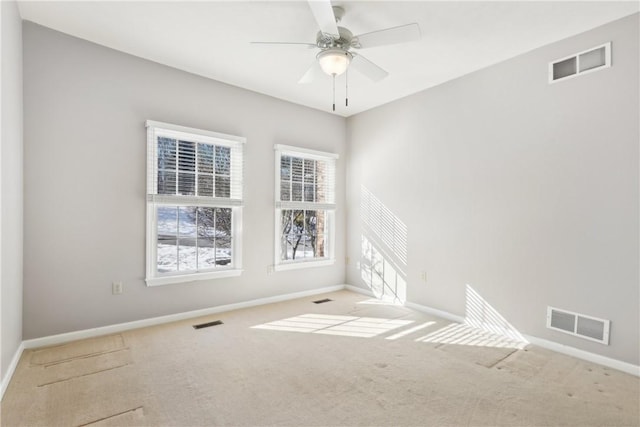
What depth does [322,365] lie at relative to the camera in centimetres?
265

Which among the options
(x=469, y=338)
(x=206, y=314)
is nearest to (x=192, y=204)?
(x=206, y=314)

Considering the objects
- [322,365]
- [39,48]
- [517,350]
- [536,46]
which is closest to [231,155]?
[39,48]

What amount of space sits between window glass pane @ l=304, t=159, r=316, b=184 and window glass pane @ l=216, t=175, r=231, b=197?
51.0 inches

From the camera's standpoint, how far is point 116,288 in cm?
328

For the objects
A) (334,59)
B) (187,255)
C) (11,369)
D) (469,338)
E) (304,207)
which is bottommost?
(469,338)

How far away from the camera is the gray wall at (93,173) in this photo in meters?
2.88

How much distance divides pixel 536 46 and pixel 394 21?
1.49 metres

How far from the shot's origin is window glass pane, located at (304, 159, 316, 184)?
16.3 feet

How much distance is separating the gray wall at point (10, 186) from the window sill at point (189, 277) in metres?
1.08

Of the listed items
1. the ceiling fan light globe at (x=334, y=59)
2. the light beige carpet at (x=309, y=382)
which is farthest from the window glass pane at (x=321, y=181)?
the ceiling fan light globe at (x=334, y=59)

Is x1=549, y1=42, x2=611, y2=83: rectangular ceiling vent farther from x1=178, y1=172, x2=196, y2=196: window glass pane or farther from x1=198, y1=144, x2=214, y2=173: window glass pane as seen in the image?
x1=178, y1=172, x2=196, y2=196: window glass pane

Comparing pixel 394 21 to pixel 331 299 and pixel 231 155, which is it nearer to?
pixel 231 155

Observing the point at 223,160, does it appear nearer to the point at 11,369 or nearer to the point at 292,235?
the point at 292,235

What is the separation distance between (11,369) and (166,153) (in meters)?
2.28
